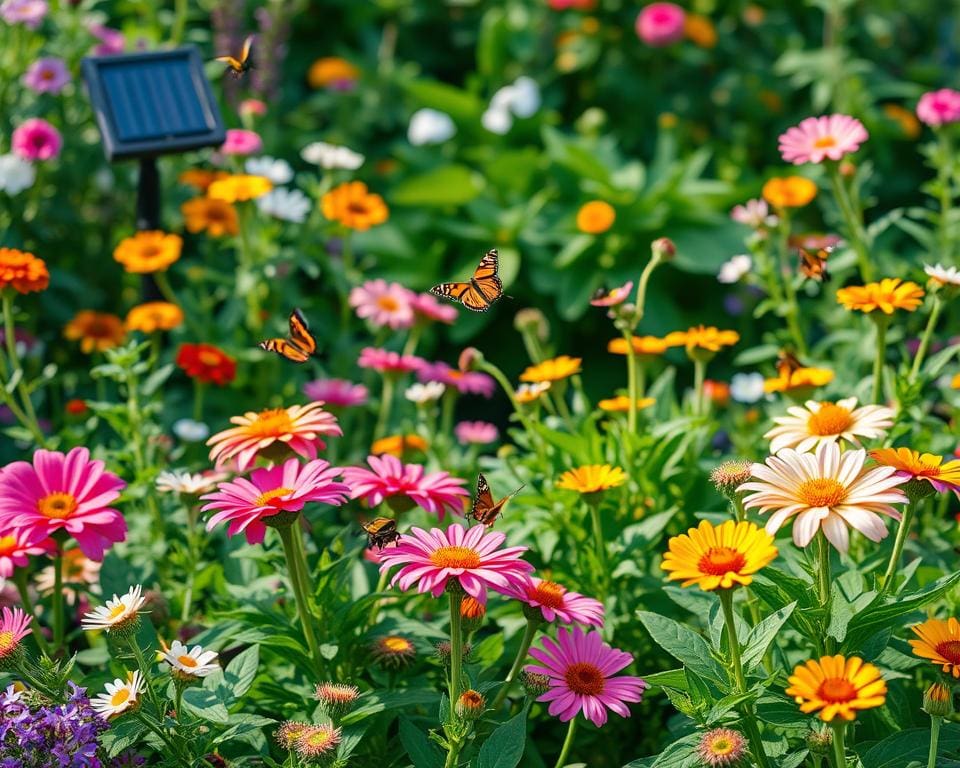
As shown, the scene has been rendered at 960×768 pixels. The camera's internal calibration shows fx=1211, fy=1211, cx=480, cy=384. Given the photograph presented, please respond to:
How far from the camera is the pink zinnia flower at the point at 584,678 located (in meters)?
1.81

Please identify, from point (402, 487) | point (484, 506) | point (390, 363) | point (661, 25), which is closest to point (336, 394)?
point (390, 363)

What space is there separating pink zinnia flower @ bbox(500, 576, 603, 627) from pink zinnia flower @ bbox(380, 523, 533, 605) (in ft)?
0.11

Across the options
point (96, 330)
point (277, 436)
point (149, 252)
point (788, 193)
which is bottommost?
point (96, 330)

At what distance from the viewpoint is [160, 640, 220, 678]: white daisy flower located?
1.70 m

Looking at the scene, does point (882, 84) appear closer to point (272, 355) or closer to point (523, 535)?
point (272, 355)

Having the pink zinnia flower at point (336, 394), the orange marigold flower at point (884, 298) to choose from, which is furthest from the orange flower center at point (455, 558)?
the pink zinnia flower at point (336, 394)

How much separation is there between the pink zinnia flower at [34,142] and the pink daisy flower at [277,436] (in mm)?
1465

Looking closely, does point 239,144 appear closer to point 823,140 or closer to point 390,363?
point 390,363

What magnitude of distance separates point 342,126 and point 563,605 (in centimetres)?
310

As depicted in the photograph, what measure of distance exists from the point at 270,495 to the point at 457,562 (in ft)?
0.97

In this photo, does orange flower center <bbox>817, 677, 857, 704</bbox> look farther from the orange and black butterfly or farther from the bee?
the orange and black butterfly

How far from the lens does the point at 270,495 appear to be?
179 cm

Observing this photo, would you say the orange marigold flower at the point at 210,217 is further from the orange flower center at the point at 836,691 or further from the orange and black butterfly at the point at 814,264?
the orange flower center at the point at 836,691

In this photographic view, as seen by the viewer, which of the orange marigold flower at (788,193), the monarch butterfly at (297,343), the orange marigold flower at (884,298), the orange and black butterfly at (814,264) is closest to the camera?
the orange marigold flower at (884,298)
